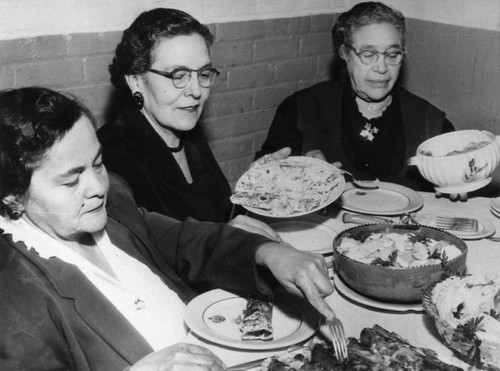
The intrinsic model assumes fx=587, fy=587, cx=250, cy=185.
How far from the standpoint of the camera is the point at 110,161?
2.34m

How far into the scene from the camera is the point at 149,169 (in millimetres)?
2398

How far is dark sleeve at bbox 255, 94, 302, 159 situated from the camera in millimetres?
3250

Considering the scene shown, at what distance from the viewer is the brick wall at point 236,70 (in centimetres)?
286

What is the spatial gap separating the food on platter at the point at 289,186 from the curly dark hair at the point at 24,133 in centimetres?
81

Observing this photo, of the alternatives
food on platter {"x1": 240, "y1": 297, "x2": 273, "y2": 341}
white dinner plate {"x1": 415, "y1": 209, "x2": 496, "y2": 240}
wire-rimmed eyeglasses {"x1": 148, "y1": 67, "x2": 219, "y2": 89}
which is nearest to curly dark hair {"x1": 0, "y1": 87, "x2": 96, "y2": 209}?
food on platter {"x1": 240, "y1": 297, "x2": 273, "y2": 341}

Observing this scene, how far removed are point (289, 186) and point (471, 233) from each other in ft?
2.27

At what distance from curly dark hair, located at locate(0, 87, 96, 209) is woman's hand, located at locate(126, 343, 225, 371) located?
56 centimetres

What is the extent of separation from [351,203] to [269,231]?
0.57m

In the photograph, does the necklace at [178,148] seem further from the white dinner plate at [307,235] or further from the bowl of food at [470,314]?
the bowl of food at [470,314]

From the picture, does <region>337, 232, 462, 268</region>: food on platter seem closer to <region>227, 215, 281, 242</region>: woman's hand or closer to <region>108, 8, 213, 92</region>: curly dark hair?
<region>227, 215, 281, 242</region>: woman's hand

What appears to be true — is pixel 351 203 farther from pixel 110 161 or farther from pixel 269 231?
pixel 110 161

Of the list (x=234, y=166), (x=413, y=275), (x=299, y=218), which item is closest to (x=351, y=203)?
(x=299, y=218)

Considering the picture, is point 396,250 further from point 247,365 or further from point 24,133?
point 24,133

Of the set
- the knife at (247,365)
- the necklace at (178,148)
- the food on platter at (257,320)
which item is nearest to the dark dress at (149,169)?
the necklace at (178,148)
